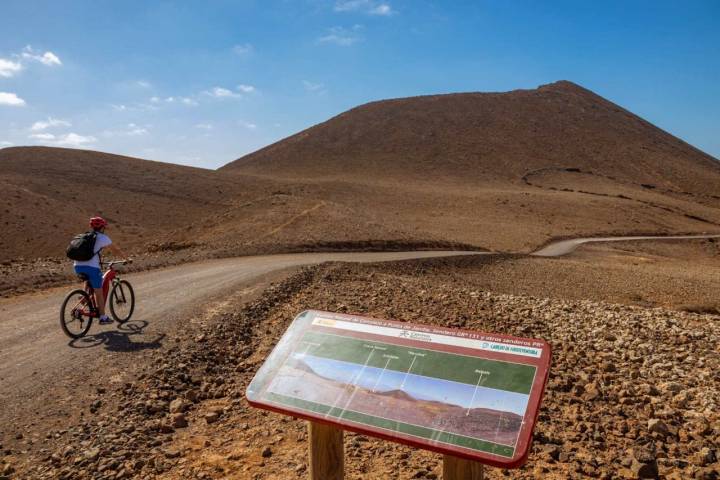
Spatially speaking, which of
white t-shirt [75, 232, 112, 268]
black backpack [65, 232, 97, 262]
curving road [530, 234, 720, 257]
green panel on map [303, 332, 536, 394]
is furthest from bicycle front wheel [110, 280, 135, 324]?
curving road [530, 234, 720, 257]

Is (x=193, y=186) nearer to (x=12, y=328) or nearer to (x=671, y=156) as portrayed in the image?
(x=12, y=328)

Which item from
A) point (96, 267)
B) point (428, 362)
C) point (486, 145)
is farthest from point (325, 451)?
point (486, 145)

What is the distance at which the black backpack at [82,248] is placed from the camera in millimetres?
7695

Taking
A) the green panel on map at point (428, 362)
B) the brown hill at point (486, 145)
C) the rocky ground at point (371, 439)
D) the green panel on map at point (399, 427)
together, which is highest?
the brown hill at point (486, 145)

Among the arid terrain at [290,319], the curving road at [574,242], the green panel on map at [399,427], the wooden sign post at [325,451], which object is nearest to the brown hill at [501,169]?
the arid terrain at [290,319]

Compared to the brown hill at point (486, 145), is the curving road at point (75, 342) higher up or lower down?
lower down

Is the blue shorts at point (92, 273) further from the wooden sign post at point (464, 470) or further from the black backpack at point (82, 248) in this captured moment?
the wooden sign post at point (464, 470)

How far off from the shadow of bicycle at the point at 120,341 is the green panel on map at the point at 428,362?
4555 mm

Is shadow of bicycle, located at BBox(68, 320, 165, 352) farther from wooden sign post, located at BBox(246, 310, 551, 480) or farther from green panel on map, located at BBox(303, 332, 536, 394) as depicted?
green panel on map, located at BBox(303, 332, 536, 394)

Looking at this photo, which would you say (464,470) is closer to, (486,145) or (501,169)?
(501,169)

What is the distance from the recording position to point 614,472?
429 centimetres

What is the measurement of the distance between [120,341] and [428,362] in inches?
231

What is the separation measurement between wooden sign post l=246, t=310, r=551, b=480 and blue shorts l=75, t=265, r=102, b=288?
18.1 feet

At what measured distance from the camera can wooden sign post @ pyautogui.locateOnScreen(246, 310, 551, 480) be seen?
2.74 metres
